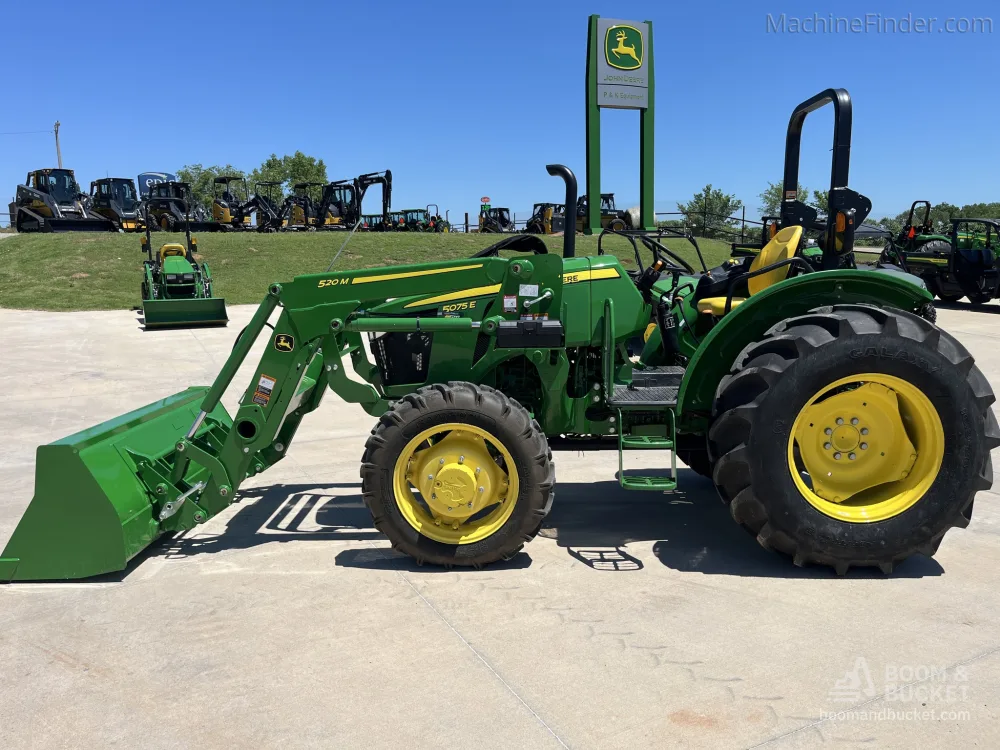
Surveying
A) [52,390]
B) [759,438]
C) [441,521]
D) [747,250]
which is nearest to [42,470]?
[441,521]

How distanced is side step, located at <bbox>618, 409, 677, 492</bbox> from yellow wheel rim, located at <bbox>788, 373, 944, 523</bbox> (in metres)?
0.59

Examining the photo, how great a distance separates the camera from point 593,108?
31.7 ft

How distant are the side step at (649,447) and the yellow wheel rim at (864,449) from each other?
59cm

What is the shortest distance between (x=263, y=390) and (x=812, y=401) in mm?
→ 2735

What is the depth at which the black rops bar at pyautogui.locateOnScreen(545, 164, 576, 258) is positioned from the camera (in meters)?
4.17

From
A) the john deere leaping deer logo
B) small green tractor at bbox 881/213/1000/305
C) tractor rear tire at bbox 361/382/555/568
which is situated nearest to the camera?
tractor rear tire at bbox 361/382/555/568

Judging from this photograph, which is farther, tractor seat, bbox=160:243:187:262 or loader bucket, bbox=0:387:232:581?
tractor seat, bbox=160:243:187:262

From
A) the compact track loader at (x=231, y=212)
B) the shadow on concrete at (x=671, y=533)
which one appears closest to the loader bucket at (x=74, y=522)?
the shadow on concrete at (x=671, y=533)

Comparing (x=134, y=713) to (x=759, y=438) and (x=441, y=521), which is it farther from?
(x=759, y=438)

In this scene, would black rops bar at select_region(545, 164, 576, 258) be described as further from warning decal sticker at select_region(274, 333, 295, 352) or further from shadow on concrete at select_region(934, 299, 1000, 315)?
shadow on concrete at select_region(934, 299, 1000, 315)

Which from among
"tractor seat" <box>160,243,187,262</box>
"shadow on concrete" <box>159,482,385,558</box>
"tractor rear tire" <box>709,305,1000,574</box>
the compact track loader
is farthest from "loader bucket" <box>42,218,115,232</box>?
"tractor rear tire" <box>709,305,1000,574</box>

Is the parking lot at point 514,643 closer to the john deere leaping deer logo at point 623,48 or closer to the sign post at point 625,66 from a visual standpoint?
the sign post at point 625,66

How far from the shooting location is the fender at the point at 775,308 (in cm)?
376

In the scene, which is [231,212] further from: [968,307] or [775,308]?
[775,308]
